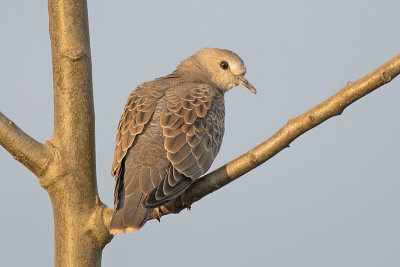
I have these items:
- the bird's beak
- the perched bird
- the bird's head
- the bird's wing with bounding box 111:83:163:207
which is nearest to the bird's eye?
the bird's head

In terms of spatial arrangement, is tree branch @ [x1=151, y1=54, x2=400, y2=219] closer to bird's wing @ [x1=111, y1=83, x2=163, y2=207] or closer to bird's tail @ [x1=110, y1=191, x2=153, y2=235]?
bird's tail @ [x1=110, y1=191, x2=153, y2=235]

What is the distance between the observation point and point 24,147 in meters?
4.84

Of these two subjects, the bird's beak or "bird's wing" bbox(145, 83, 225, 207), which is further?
the bird's beak

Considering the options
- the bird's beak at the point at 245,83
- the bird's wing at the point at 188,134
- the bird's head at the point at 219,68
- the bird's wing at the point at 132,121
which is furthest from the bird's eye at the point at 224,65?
the bird's wing at the point at 132,121

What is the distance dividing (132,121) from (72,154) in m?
0.93

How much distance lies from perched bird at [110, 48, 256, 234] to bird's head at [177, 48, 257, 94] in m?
0.73

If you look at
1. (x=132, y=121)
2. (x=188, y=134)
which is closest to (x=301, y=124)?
(x=188, y=134)

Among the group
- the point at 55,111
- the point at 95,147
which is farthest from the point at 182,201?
the point at 55,111

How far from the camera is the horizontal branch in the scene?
15.6ft

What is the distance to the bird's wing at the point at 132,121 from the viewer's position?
5469mm

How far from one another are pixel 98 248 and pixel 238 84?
3.19m

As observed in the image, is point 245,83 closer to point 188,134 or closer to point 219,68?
point 219,68

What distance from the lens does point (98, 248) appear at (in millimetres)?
4980

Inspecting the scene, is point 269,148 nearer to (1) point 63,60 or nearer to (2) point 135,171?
(2) point 135,171
